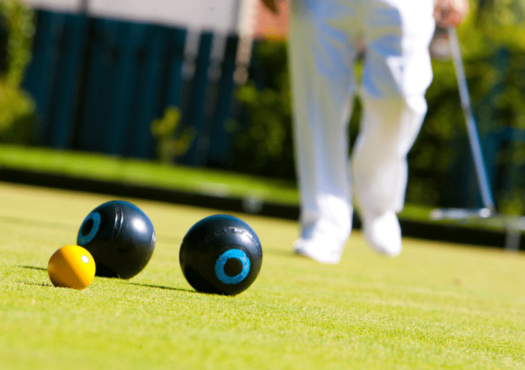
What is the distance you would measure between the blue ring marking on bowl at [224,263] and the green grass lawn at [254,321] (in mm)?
51

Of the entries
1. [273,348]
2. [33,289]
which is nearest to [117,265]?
[33,289]

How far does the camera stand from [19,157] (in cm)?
847

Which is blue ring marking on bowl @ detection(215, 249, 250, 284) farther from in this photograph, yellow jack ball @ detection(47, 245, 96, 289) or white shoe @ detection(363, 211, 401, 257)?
white shoe @ detection(363, 211, 401, 257)

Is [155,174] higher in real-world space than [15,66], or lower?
lower

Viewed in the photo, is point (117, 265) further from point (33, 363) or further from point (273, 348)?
point (33, 363)

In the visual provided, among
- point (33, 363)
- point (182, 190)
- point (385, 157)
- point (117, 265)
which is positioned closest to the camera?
point (33, 363)

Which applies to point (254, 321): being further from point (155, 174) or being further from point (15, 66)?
point (15, 66)

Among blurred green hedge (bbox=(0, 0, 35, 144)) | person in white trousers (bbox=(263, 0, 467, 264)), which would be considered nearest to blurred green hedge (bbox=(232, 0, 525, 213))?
blurred green hedge (bbox=(0, 0, 35, 144))

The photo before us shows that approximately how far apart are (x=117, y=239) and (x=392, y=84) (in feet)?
4.91

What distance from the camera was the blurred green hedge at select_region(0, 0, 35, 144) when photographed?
970 centimetres

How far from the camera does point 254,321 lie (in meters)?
1.57

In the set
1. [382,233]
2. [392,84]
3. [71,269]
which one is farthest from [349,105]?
[71,269]

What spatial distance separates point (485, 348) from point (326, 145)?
1870mm

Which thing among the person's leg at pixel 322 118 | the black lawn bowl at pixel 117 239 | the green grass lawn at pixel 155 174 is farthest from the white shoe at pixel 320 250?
the green grass lawn at pixel 155 174
